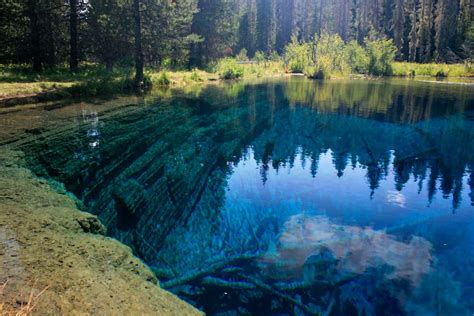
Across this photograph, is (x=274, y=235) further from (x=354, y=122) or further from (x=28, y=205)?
(x=354, y=122)

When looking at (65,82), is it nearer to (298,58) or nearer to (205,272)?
(205,272)

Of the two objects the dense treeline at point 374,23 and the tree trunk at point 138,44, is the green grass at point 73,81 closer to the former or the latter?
the tree trunk at point 138,44

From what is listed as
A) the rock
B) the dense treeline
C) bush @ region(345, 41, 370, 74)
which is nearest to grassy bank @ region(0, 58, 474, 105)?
the rock

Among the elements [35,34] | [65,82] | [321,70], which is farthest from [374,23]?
[65,82]

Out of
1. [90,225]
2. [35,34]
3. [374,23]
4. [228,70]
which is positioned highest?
[374,23]

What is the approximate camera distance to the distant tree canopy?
2483cm

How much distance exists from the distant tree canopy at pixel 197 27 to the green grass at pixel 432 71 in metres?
9.20

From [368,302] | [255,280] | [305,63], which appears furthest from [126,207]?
[305,63]

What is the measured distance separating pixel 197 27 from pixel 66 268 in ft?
142

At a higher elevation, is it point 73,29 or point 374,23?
point 374,23

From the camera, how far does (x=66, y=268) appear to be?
4383 millimetres

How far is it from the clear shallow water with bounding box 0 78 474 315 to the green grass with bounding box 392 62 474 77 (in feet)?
127

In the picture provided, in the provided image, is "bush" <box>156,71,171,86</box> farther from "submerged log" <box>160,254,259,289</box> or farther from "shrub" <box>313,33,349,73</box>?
"shrub" <box>313,33,349,73</box>

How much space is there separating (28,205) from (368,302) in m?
5.40
